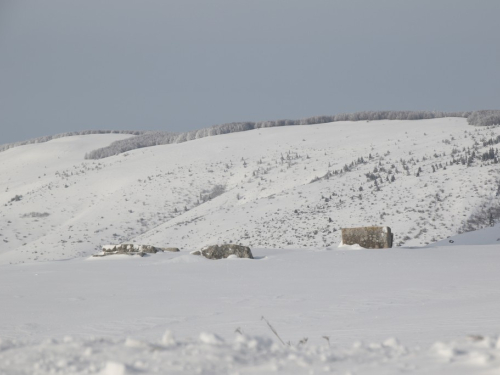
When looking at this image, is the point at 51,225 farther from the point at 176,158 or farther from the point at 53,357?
the point at 53,357

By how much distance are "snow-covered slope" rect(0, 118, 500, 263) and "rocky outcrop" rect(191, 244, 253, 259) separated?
12.1m

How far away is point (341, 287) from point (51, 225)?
131 ft

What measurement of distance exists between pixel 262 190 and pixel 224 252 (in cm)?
2887

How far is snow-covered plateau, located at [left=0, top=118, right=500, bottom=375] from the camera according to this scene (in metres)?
3.54

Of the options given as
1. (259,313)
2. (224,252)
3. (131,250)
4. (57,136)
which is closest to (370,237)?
(224,252)

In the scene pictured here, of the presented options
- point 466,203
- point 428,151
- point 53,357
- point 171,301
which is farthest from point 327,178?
point 53,357

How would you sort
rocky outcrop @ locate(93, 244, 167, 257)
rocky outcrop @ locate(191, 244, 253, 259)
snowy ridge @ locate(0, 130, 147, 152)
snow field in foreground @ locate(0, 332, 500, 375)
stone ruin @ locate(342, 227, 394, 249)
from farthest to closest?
snowy ridge @ locate(0, 130, 147, 152)
stone ruin @ locate(342, 227, 394, 249)
rocky outcrop @ locate(93, 244, 167, 257)
rocky outcrop @ locate(191, 244, 253, 259)
snow field in foreground @ locate(0, 332, 500, 375)

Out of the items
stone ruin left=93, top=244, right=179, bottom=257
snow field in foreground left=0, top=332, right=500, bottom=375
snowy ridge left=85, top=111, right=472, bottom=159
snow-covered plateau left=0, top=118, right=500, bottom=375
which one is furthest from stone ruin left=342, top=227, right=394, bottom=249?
snowy ridge left=85, top=111, right=472, bottom=159

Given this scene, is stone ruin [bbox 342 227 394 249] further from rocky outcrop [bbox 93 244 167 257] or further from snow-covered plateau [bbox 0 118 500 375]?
rocky outcrop [bbox 93 244 167 257]

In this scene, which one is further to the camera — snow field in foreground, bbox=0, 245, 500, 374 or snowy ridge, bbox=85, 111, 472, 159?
snowy ridge, bbox=85, 111, 472, 159

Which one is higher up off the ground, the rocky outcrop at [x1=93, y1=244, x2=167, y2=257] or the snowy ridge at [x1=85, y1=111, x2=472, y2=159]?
the snowy ridge at [x1=85, y1=111, x2=472, y2=159]

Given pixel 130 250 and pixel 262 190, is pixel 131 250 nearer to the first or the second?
pixel 130 250

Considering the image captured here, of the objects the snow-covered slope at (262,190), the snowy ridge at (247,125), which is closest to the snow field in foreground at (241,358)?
the snow-covered slope at (262,190)

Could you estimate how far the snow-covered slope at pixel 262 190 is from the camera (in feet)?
105
